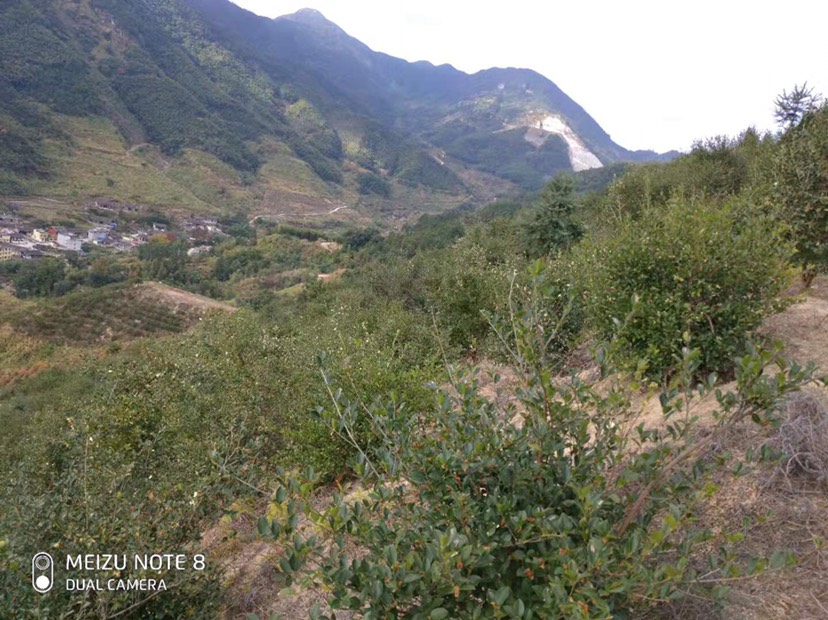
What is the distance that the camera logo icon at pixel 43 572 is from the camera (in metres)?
3.78

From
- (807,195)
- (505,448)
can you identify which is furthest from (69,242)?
(505,448)

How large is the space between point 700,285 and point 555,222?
17.6m

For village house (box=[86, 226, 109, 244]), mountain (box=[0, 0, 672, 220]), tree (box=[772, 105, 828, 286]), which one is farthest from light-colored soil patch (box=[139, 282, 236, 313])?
mountain (box=[0, 0, 672, 220])

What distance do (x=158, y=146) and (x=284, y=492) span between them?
6759 inches

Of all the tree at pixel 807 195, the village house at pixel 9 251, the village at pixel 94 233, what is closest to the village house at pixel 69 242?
the village at pixel 94 233

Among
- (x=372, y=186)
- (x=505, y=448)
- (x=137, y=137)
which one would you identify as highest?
(x=137, y=137)

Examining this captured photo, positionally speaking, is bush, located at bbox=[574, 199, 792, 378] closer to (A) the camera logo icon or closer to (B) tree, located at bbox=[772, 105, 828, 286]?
(B) tree, located at bbox=[772, 105, 828, 286]

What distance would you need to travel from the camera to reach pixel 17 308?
188 feet

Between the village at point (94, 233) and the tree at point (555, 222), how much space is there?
3285 inches

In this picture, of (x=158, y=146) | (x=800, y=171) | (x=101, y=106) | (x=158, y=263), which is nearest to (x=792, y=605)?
(x=800, y=171)

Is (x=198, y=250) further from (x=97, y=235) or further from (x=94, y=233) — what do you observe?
(x=94, y=233)

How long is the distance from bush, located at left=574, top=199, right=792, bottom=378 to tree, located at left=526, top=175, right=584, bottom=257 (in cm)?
1621

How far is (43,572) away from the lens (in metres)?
3.89

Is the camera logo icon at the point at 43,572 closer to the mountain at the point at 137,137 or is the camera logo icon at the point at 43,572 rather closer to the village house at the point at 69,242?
the village house at the point at 69,242
